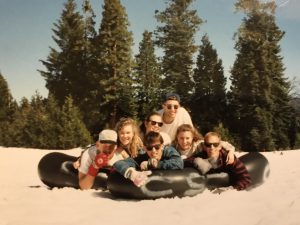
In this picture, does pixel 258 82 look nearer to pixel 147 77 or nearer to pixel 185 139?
pixel 147 77

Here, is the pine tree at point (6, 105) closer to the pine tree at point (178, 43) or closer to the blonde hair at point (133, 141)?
the pine tree at point (178, 43)

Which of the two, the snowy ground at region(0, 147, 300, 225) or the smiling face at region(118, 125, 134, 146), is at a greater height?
the smiling face at region(118, 125, 134, 146)

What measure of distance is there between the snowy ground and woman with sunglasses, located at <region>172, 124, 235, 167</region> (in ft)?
1.71

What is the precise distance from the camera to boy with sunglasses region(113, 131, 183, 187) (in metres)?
5.74

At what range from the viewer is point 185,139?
6.33 meters

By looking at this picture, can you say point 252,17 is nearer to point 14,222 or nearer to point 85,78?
point 85,78

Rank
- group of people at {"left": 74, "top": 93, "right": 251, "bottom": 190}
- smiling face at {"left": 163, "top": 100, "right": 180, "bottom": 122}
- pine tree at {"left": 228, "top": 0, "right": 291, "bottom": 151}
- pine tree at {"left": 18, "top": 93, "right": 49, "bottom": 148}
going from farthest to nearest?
1. pine tree at {"left": 228, "top": 0, "right": 291, "bottom": 151}
2. pine tree at {"left": 18, "top": 93, "right": 49, "bottom": 148}
3. smiling face at {"left": 163, "top": 100, "right": 180, "bottom": 122}
4. group of people at {"left": 74, "top": 93, "right": 251, "bottom": 190}

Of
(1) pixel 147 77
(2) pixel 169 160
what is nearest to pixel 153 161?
(2) pixel 169 160

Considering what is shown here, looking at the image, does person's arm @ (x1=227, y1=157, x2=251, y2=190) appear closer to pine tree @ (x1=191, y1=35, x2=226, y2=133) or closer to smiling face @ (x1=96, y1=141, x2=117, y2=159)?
smiling face @ (x1=96, y1=141, x2=117, y2=159)

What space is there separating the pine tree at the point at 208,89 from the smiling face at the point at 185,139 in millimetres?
21960

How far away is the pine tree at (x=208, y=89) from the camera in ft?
94.9

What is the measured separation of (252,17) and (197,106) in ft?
22.1

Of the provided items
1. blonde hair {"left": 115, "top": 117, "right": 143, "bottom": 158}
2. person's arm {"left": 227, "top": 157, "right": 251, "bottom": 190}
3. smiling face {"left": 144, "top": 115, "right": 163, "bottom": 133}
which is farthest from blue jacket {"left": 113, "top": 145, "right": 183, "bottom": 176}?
person's arm {"left": 227, "top": 157, "right": 251, "bottom": 190}

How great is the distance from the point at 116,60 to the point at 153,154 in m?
21.5
